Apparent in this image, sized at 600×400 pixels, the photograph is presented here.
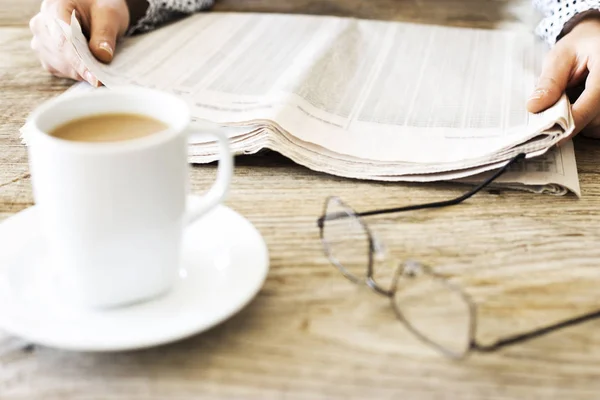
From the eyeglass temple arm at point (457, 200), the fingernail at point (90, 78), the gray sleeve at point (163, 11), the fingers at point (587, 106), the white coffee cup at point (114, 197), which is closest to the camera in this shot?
the white coffee cup at point (114, 197)

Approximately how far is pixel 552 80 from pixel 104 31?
0.59m

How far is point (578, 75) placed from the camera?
2.73 feet

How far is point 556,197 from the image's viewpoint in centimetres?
70

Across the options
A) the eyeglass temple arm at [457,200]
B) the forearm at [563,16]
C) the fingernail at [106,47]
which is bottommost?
the eyeglass temple arm at [457,200]

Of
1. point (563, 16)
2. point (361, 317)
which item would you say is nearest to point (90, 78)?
point (361, 317)

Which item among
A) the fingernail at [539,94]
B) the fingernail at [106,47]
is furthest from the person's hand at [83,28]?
the fingernail at [539,94]

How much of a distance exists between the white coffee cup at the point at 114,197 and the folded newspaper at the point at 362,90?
0.24 m

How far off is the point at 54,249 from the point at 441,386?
284 mm

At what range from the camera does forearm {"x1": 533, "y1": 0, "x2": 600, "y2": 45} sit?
924mm

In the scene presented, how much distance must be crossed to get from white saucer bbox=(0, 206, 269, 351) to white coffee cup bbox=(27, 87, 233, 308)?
0.06ft

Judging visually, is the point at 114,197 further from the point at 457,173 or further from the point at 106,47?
the point at 106,47

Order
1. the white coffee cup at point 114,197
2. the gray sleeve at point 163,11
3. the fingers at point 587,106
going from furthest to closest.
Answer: the gray sleeve at point 163,11
the fingers at point 587,106
the white coffee cup at point 114,197

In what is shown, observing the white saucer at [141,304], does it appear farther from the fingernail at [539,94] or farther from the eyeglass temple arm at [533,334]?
the fingernail at [539,94]

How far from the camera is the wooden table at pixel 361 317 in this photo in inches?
17.7
